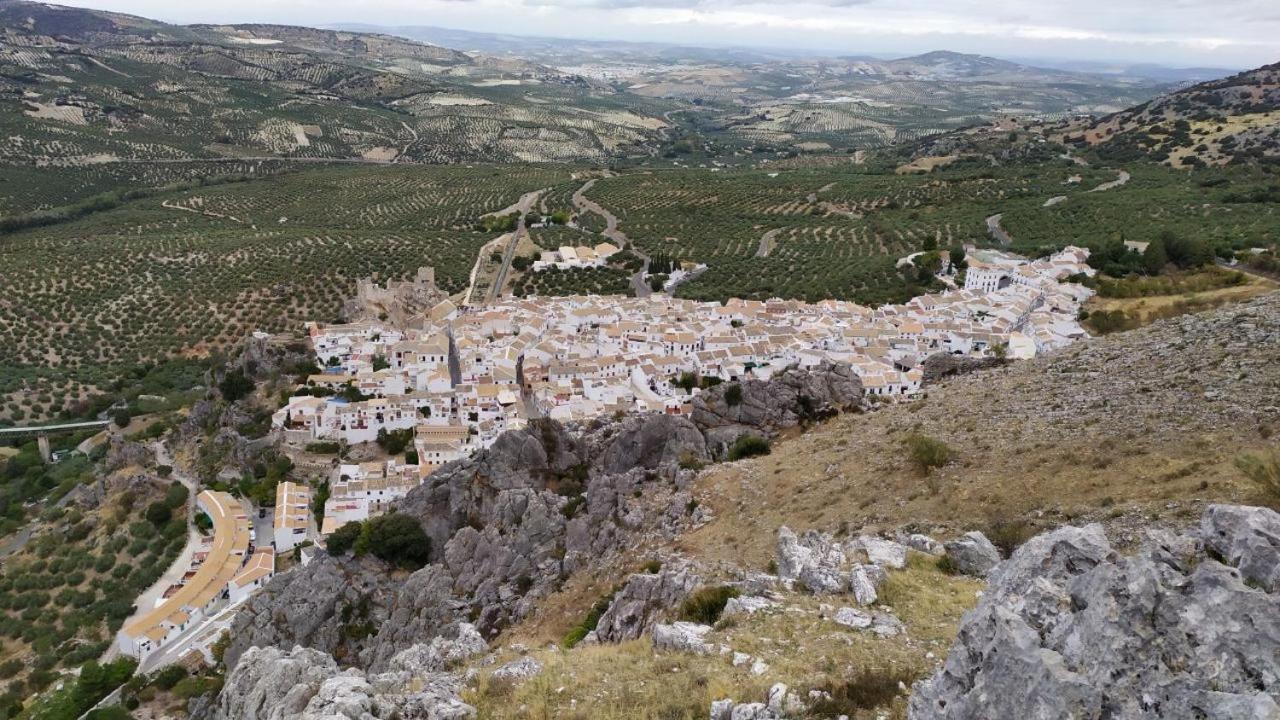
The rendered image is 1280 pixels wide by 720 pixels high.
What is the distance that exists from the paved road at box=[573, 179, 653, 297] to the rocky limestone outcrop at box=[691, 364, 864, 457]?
34051 mm

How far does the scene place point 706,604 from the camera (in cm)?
1248

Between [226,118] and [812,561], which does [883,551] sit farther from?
[226,118]

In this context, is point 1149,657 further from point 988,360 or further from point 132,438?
point 132,438

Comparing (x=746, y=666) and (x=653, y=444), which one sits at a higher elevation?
(x=746, y=666)

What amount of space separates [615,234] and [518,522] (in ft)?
213

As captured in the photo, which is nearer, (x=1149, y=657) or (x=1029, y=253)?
(x=1149, y=657)

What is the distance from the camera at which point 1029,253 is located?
60.5m

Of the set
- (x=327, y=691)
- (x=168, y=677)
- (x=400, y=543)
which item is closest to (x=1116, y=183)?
(x=400, y=543)

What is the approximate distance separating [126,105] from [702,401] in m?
153

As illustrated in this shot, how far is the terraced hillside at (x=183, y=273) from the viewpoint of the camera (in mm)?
56594

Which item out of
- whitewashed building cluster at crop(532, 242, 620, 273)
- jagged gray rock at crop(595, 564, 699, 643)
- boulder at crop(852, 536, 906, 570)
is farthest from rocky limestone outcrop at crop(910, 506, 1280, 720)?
whitewashed building cluster at crop(532, 242, 620, 273)

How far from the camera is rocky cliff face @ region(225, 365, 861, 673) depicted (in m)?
19.2

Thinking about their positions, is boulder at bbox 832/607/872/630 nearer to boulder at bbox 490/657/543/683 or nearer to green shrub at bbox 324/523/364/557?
boulder at bbox 490/657/543/683

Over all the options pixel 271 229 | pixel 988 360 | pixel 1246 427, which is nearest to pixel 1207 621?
pixel 1246 427
